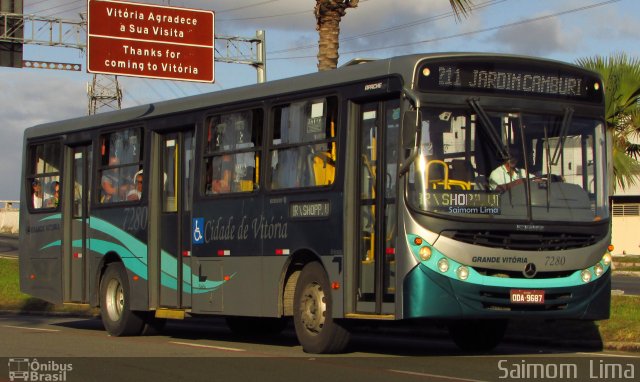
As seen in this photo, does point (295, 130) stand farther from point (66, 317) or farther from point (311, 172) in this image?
point (66, 317)

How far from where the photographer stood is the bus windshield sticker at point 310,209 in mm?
15031

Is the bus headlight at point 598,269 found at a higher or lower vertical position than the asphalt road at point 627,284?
higher

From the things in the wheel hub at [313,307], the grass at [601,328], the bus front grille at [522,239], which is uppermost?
the bus front grille at [522,239]

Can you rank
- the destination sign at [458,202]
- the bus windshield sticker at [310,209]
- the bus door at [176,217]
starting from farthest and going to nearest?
the bus door at [176,217] < the bus windshield sticker at [310,209] < the destination sign at [458,202]

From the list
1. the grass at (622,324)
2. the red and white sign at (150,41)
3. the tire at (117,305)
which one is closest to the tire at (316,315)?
the grass at (622,324)

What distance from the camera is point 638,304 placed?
1988 centimetres

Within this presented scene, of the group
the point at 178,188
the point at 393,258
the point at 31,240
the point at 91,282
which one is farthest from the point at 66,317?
the point at 393,258

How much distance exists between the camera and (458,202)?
13.6 m

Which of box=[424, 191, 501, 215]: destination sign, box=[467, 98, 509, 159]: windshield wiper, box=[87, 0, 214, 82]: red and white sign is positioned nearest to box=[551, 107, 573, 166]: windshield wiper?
box=[467, 98, 509, 159]: windshield wiper

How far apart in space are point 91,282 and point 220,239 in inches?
164

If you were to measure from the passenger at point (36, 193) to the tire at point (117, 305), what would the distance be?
8.32 ft

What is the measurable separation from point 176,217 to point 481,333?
17.0 feet

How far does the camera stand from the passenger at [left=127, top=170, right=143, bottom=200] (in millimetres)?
19344

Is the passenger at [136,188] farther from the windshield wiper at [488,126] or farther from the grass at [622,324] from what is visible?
the grass at [622,324]
